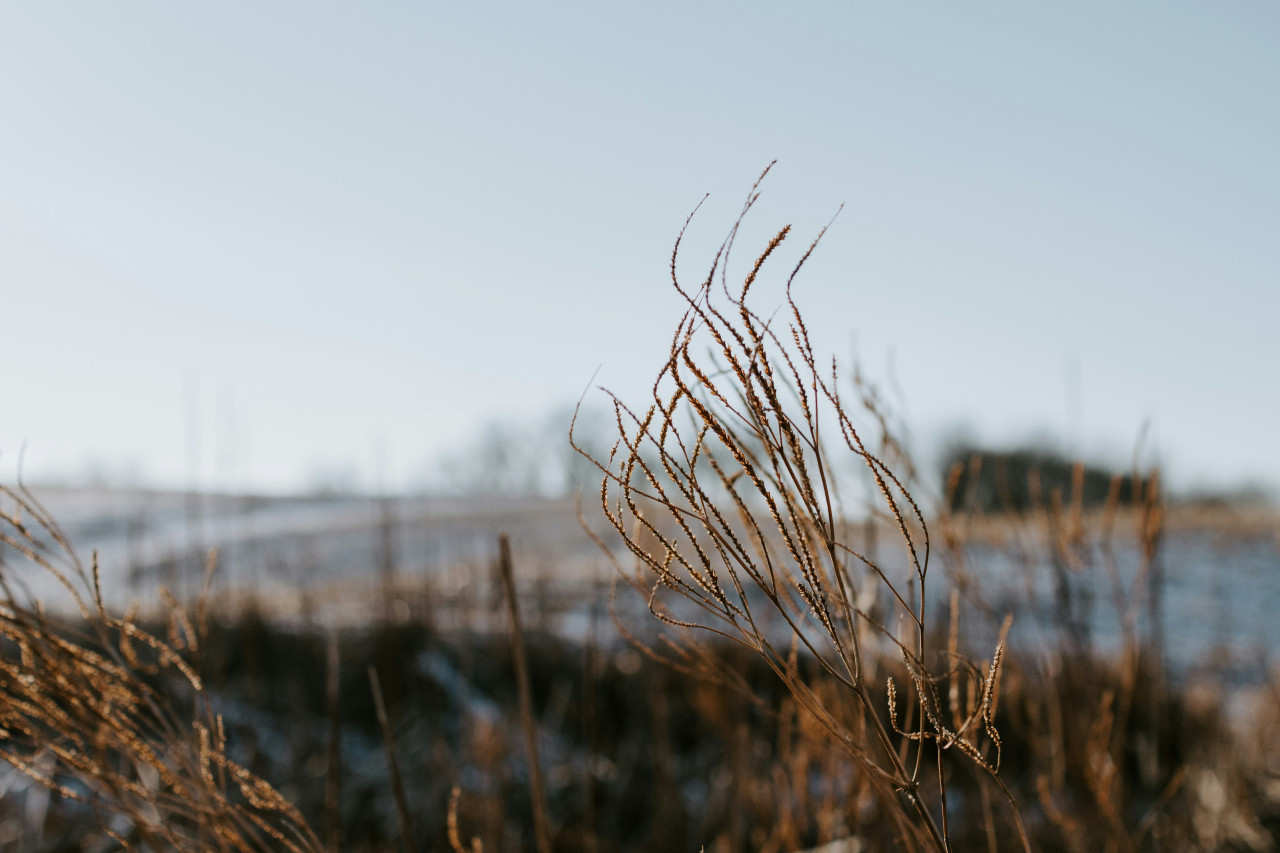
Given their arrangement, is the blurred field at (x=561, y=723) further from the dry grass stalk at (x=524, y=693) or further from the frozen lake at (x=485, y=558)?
the dry grass stalk at (x=524, y=693)

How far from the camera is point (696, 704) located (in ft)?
9.60

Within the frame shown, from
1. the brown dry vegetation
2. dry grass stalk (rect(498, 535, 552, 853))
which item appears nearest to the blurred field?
the brown dry vegetation

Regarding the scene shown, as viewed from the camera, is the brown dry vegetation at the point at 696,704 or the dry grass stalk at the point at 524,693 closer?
the brown dry vegetation at the point at 696,704

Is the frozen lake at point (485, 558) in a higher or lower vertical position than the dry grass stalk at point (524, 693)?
lower

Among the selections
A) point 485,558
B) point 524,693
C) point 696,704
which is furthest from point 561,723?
point 485,558

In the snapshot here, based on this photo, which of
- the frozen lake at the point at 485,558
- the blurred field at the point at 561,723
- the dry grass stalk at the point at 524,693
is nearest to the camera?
the dry grass stalk at the point at 524,693

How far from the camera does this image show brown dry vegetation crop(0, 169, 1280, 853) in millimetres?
558

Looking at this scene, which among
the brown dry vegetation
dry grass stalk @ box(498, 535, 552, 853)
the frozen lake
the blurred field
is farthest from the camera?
the frozen lake

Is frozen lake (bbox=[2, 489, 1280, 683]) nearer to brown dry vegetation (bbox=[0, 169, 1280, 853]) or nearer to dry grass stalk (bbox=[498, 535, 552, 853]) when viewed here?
brown dry vegetation (bbox=[0, 169, 1280, 853])

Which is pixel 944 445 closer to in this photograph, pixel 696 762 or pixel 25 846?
pixel 696 762

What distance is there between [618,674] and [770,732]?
79 centimetres

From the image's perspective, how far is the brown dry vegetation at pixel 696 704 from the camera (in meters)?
0.56

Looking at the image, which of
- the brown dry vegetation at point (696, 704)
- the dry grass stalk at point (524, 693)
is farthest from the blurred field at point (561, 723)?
the dry grass stalk at point (524, 693)

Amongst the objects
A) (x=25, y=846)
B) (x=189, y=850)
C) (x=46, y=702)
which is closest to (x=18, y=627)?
(x=46, y=702)
